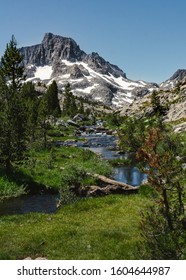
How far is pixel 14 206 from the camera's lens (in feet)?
87.8

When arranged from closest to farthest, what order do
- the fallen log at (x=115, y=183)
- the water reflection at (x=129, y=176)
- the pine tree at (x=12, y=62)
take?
1. the fallen log at (x=115, y=183)
2. the water reflection at (x=129, y=176)
3. the pine tree at (x=12, y=62)

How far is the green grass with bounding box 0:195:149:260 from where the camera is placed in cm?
1545

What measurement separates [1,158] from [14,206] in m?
6.63

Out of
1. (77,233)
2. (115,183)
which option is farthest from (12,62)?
(77,233)

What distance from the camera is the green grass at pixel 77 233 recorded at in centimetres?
1545

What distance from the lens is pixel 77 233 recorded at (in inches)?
715

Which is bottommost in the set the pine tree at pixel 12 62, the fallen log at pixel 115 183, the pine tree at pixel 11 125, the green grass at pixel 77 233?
the green grass at pixel 77 233

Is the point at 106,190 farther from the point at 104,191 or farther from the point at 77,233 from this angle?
the point at 77,233

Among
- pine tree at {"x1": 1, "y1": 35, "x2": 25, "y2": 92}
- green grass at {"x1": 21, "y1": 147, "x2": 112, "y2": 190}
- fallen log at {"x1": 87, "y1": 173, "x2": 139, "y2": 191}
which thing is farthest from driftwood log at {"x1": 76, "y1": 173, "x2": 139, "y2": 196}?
pine tree at {"x1": 1, "y1": 35, "x2": 25, "y2": 92}

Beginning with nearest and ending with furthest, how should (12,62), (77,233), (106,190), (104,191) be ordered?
1. (77,233)
2. (104,191)
3. (106,190)
4. (12,62)

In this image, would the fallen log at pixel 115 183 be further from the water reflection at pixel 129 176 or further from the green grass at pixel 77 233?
the water reflection at pixel 129 176

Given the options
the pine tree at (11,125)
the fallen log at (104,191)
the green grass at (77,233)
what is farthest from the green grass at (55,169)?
the green grass at (77,233)

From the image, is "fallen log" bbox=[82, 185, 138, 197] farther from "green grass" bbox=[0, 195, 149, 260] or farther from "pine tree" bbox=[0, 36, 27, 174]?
"pine tree" bbox=[0, 36, 27, 174]
